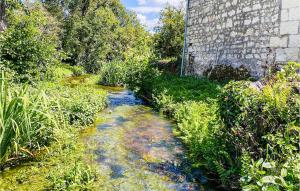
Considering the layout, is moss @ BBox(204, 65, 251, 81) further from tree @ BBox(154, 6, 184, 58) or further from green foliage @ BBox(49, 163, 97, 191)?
green foliage @ BBox(49, 163, 97, 191)

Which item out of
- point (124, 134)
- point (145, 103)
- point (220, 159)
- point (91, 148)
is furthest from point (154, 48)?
point (220, 159)

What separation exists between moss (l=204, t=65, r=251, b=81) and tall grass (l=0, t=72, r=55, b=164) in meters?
7.49

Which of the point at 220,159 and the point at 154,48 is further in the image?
the point at 154,48

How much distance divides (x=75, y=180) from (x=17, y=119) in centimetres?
144

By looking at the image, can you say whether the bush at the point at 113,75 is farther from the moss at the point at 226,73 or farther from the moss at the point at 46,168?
the moss at the point at 46,168

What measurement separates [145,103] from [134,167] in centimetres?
822

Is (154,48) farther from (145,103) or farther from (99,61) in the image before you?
(99,61)

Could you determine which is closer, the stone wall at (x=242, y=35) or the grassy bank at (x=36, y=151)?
the grassy bank at (x=36, y=151)

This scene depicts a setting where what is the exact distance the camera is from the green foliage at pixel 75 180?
187 inches

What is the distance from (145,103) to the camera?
1412cm

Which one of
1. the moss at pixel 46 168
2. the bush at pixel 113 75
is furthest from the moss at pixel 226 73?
the bush at pixel 113 75

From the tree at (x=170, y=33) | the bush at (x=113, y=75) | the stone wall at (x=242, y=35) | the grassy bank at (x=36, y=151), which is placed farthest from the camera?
the bush at (x=113, y=75)

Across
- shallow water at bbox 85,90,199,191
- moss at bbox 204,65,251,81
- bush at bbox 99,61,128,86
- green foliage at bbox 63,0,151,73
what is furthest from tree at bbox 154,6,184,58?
shallow water at bbox 85,90,199,191

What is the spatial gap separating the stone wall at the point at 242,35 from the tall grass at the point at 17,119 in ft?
17.7
